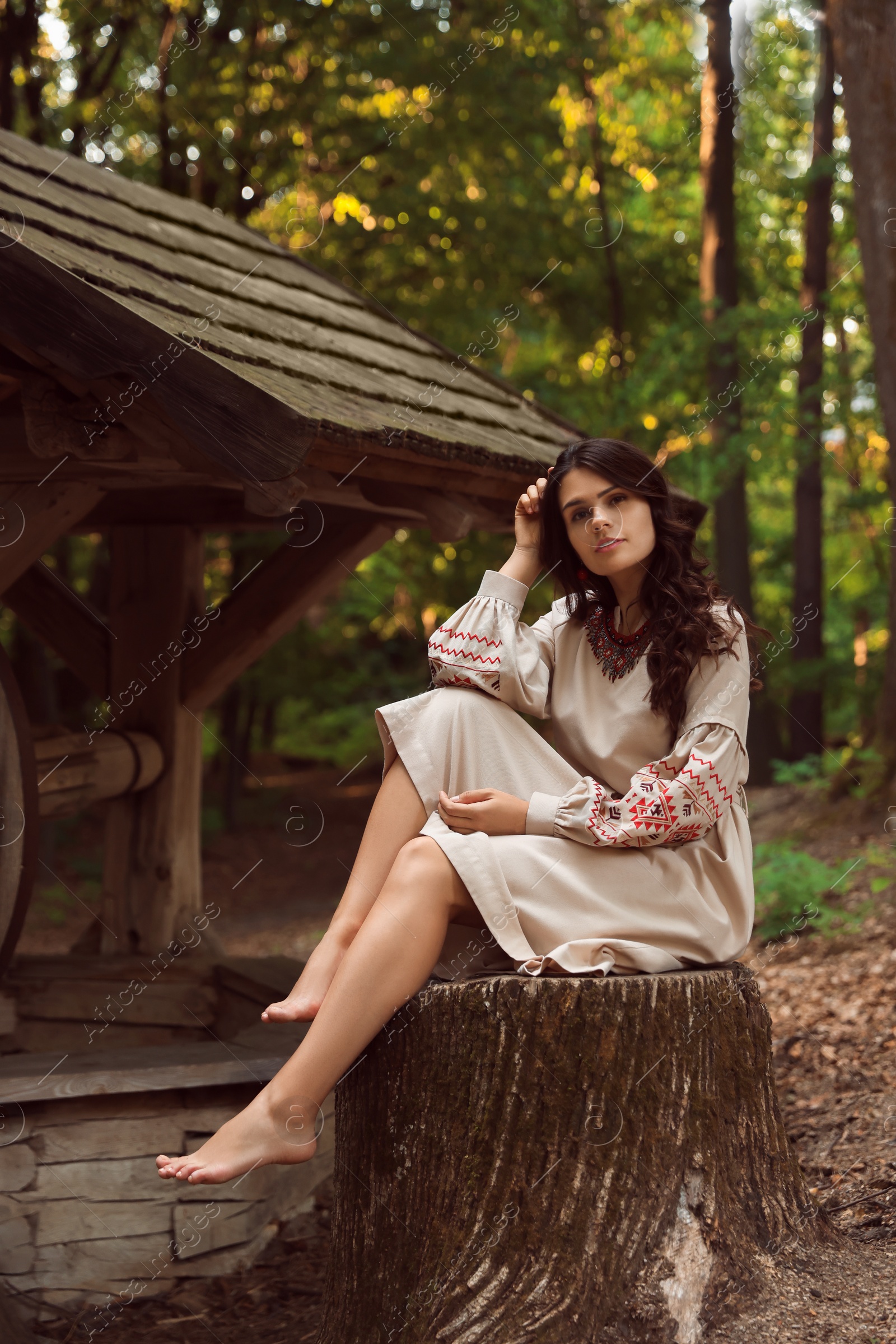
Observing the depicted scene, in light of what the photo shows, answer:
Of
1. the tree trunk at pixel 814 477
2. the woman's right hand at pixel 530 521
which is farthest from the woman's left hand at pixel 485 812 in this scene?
the tree trunk at pixel 814 477

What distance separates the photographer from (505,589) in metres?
2.89

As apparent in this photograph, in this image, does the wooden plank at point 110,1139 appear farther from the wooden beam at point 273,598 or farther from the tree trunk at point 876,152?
the tree trunk at point 876,152

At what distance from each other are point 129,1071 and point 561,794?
1.49m

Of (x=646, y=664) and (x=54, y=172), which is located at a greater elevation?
(x=54, y=172)

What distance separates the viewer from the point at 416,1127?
7.85 ft

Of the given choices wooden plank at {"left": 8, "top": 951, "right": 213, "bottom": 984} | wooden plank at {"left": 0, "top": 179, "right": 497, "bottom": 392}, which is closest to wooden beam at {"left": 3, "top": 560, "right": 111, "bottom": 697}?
wooden plank at {"left": 8, "top": 951, "right": 213, "bottom": 984}

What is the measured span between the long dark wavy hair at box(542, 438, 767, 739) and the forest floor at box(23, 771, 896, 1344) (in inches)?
46.6

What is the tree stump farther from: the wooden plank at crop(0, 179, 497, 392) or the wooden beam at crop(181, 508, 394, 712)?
the wooden beam at crop(181, 508, 394, 712)

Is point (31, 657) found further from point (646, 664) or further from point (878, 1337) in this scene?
point (878, 1337)

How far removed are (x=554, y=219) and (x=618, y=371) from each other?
1.53 metres

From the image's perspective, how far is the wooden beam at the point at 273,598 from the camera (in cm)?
455

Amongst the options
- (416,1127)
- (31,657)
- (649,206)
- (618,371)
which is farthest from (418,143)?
(416,1127)

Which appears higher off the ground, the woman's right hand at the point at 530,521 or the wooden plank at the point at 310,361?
the wooden plank at the point at 310,361

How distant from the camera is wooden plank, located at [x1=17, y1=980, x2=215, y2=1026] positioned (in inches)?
165
